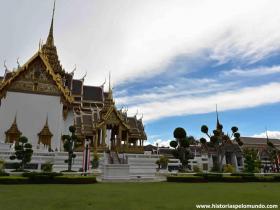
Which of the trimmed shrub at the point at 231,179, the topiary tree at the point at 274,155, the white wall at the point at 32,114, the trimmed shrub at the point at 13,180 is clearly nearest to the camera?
the trimmed shrub at the point at 13,180

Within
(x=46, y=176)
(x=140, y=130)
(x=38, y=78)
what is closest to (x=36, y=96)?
(x=38, y=78)

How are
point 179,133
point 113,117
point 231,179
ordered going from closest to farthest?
point 231,179 < point 179,133 < point 113,117

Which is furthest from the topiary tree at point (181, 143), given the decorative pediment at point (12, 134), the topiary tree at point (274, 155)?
the decorative pediment at point (12, 134)

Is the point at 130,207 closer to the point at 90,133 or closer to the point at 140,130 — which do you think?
the point at 90,133

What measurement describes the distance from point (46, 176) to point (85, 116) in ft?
52.6

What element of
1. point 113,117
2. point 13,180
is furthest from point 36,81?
point 13,180

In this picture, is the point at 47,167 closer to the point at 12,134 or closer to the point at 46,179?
the point at 46,179

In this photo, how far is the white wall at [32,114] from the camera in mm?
26266

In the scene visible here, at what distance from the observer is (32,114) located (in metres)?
27.2

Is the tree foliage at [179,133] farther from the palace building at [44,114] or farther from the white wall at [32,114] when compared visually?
the white wall at [32,114]

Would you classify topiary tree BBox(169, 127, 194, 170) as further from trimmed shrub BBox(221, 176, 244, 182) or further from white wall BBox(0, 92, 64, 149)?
white wall BBox(0, 92, 64, 149)

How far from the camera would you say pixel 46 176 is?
14.0 meters

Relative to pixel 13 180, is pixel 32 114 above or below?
above

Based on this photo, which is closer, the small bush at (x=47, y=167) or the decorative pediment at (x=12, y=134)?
the small bush at (x=47, y=167)
